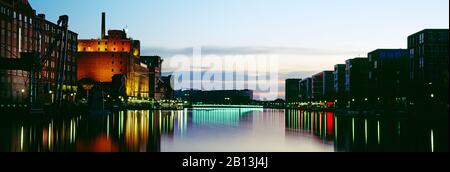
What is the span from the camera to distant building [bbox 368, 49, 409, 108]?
445 feet

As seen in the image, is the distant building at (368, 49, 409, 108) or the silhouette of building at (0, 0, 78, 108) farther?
the distant building at (368, 49, 409, 108)

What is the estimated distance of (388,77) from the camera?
542 feet

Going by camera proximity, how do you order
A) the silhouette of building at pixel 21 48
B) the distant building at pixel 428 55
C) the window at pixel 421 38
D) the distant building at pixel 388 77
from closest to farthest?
the silhouette of building at pixel 21 48 < the distant building at pixel 428 55 < the distant building at pixel 388 77 < the window at pixel 421 38

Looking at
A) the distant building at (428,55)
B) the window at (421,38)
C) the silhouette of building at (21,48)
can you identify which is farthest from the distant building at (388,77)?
the silhouette of building at (21,48)

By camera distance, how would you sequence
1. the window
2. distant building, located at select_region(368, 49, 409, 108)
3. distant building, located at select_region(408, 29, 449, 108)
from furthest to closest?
the window
distant building, located at select_region(368, 49, 409, 108)
distant building, located at select_region(408, 29, 449, 108)

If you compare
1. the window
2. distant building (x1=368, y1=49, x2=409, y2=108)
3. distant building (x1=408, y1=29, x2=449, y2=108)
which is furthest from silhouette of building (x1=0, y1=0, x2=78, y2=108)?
the window

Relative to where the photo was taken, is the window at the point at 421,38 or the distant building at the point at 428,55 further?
the window at the point at 421,38

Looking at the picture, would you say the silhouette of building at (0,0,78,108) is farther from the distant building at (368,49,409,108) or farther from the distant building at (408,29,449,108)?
the distant building at (408,29,449,108)

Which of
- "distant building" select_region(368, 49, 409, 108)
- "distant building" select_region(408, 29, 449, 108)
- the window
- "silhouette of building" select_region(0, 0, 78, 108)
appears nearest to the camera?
"silhouette of building" select_region(0, 0, 78, 108)

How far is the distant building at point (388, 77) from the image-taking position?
5344 inches

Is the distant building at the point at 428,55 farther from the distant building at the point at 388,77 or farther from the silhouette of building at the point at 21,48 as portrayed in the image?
the silhouette of building at the point at 21,48
